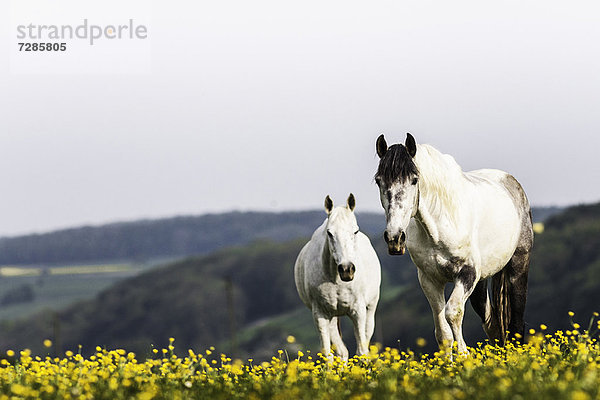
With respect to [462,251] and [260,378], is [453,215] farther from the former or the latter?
[260,378]

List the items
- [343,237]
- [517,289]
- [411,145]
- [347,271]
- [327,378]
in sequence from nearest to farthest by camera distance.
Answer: [327,378], [411,145], [347,271], [343,237], [517,289]

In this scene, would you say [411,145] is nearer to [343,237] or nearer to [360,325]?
[343,237]

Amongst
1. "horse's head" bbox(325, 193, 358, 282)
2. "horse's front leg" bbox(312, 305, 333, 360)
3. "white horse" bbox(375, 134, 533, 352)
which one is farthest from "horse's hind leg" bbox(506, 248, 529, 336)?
"horse's front leg" bbox(312, 305, 333, 360)

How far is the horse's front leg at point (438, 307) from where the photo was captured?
11.2 m

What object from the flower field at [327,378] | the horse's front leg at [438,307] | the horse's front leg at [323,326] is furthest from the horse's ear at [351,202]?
the flower field at [327,378]

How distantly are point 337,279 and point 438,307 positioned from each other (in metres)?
→ 2.15

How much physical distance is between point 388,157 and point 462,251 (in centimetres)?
169

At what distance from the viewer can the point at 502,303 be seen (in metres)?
13.1

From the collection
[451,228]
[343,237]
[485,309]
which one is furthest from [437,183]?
[485,309]

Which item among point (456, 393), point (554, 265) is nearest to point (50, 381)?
point (456, 393)

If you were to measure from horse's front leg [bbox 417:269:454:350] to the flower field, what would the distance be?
36 centimetres

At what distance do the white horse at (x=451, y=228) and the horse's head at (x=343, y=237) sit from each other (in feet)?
3.79

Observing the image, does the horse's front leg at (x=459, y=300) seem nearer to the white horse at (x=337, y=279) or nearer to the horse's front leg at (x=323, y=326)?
the white horse at (x=337, y=279)

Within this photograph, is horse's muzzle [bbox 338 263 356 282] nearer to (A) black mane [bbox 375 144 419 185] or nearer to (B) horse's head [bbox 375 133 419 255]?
(B) horse's head [bbox 375 133 419 255]
